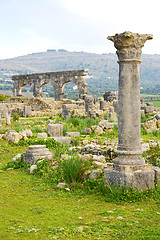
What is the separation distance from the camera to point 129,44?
637 cm

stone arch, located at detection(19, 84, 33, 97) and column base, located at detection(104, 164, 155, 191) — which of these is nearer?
column base, located at detection(104, 164, 155, 191)

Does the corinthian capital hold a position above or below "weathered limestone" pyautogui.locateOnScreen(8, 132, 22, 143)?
above

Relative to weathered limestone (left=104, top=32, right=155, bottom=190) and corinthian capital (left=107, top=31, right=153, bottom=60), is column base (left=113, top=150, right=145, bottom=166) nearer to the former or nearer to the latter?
weathered limestone (left=104, top=32, right=155, bottom=190)

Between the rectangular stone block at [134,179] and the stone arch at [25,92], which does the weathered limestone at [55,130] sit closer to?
the rectangular stone block at [134,179]

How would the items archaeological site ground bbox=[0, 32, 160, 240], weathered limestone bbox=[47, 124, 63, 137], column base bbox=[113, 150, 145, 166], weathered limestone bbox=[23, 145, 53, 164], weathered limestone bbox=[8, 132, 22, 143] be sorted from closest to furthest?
archaeological site ground bbox=[0, 32, 160, 240] → column base bbox=[113, 150, 145, 166] → weathered limestone bbox=[23, 145, 53, 164] → weathered limestone bbox=[8, 132, 22, 143] → weathered limestone bbox=[47, 124, 63, 137]

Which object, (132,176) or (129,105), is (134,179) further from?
(129,105)

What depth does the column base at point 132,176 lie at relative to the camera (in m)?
5.95

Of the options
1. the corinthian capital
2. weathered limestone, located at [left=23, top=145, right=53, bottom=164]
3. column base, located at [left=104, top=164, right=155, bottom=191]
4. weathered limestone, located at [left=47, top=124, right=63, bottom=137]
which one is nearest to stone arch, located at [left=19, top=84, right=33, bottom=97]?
weathered limestone, located at [left=47, top=124, right=63, bottom=137]

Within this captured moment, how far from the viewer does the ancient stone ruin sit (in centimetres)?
3341

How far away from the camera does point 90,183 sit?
21.6ft

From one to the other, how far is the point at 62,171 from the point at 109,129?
29.6ft

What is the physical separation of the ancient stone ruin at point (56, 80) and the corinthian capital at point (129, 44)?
26.2m

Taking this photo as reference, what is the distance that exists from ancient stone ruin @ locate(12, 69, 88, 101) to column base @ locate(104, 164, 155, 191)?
26620 millimetres

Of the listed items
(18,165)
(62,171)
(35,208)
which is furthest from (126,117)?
(18,165)
